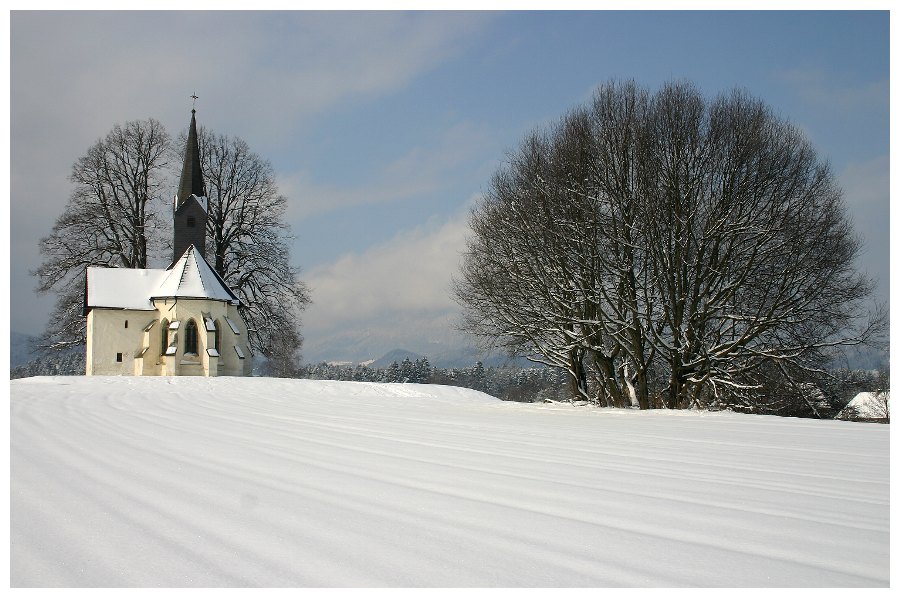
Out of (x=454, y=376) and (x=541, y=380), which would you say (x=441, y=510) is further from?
(x=454, y=376)

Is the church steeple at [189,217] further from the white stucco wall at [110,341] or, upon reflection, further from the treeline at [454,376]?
the treeline at [454,376]

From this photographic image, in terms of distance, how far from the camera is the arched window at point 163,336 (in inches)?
1391

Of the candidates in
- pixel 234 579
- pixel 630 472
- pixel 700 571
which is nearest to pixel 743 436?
pixel 630 472

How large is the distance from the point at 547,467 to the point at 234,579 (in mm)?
3699

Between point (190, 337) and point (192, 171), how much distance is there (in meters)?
9.17

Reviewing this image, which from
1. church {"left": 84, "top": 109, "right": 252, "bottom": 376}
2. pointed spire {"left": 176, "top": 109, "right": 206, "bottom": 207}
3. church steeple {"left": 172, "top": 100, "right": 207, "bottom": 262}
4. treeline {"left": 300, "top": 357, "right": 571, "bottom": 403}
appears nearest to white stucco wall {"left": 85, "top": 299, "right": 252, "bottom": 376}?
church {"left": 84, "top": 109, "right": 252, "bottom": 376}


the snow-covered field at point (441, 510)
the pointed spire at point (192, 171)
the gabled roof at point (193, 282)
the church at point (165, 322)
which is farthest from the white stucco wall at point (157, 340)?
the snow-covered field at point (441, 510)

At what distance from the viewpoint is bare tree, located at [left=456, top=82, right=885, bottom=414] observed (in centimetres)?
1709

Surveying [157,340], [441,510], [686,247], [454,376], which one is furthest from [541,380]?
[441,510]

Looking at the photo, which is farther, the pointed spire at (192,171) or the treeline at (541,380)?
the pointed spire at (192,171)

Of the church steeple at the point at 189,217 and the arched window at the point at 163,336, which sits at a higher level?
the church steeple at the point at 189,217

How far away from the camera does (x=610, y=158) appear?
57.4 ft

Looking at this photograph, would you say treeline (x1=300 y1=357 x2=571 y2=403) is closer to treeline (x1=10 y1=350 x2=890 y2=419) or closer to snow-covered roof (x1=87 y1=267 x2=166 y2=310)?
treeline (x1=10 y1=350 x2=890 y2=419)

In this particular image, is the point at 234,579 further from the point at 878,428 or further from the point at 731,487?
the point at 878,428
